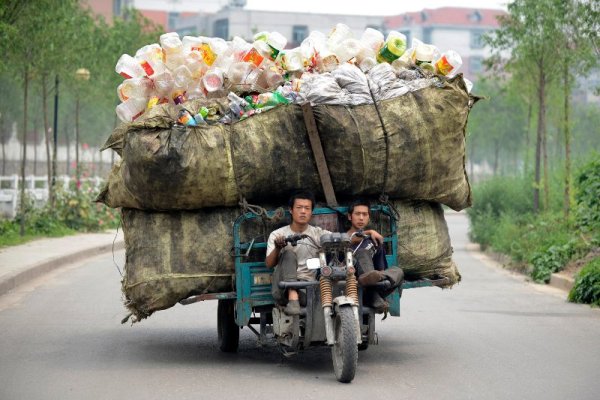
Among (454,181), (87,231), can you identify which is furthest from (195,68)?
(87,231)

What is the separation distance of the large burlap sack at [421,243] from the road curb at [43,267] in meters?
4.06

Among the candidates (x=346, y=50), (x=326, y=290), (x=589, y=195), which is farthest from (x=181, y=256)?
(x=589, y=195)

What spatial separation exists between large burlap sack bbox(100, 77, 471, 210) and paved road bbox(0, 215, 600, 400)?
4.46 ft

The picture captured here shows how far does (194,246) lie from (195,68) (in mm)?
1591

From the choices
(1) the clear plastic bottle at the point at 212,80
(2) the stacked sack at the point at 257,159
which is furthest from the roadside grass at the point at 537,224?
(1) the clear plastic bottle at the point at 212,80

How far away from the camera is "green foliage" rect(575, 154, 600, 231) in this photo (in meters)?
16.9

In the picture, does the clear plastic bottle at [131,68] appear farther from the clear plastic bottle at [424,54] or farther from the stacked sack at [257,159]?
the clear plastic bottle at [424,54]

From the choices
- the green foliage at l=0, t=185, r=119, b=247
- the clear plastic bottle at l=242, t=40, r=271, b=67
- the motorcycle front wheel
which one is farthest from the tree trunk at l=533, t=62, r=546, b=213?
the motorcycle front wheel

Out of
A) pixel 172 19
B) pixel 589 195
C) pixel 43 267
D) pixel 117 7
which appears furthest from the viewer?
pixel 172 19

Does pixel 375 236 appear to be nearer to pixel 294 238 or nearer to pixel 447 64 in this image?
pixel 294 238

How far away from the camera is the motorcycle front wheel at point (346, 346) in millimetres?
7922

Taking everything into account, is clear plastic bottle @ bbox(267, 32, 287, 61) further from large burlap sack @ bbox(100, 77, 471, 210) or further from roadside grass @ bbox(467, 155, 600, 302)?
roadside grass @ bbox(467, 155, 600, 302)

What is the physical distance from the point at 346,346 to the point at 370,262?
0.94 meters

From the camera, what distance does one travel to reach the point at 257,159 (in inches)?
349
